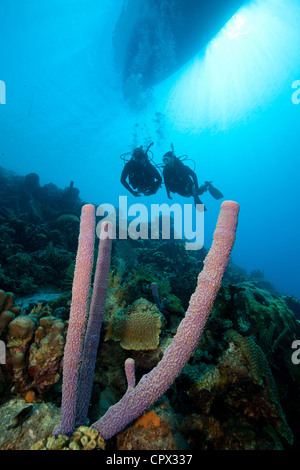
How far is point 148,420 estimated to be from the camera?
6.21ft

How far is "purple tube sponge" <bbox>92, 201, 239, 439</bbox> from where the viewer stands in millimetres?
1501

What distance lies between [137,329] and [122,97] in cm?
3977

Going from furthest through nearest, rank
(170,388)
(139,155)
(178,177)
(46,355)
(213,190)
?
1. (213,190)
2. (178,177)
3. (139,155)
4. (170,388)
5. (46,355)

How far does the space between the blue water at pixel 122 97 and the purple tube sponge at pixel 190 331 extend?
2654 centimetres

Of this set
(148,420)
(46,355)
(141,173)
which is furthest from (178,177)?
(148,420)

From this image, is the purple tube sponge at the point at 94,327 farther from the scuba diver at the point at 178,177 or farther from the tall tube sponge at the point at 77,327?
the scuba diver at the point at 178,177

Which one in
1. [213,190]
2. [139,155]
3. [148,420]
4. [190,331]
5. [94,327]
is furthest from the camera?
[213,190]

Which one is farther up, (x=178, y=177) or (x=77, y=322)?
(x=178, y=177)

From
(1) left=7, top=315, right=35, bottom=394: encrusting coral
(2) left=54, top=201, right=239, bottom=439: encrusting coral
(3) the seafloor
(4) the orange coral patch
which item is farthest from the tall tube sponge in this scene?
(1) left=7, top=315, right=35, bottom=394: encrusting coral

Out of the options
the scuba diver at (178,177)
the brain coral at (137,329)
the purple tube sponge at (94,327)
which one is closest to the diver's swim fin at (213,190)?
the scuba diver at (178,177)

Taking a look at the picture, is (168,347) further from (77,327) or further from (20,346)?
(20,346)

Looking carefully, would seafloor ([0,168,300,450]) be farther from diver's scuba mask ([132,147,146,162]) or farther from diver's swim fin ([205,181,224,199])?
diver's swim fin ([205,181,224,199])

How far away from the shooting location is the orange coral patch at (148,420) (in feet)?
6.14

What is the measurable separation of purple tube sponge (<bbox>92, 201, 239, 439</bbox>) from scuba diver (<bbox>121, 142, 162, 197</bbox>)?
862 cm
